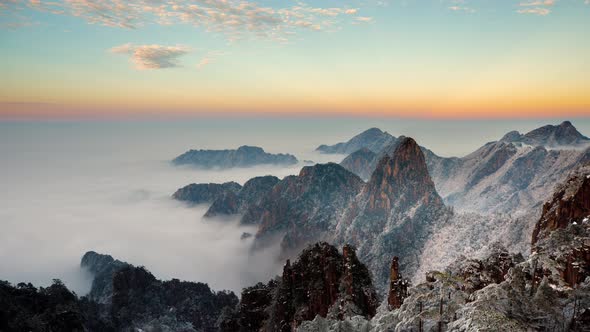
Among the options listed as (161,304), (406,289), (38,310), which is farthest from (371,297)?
(161,304)

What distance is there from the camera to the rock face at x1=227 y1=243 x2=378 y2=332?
60.0 m

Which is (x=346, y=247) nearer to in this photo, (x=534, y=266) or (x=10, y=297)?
(x=534, y=266)

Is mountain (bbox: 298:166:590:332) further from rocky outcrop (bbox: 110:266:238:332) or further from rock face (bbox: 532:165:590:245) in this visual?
rocky outcrop (bbox: 110:266:238:332)

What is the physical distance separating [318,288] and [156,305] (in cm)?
9735

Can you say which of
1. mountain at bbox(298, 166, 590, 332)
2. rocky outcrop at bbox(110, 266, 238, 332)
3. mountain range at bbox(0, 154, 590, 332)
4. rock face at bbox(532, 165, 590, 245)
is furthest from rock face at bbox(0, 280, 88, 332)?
rock face at bbox(532, 165, 590, 245)

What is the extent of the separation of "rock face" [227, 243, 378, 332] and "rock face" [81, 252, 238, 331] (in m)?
57.0

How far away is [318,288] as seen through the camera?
65.7m

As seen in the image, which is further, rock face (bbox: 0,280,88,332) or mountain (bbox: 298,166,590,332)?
rock face (bbox: 0,280,88,332)

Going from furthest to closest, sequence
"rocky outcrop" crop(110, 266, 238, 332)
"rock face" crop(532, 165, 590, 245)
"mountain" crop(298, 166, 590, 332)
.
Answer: "rocky outcrop" crop(110, 266, 238, 332) → "rock face" crop(532, 165, 590, 245) → "mountain" crop(298, 166, 590, 332)

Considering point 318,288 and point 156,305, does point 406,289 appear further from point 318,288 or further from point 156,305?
point 156,305

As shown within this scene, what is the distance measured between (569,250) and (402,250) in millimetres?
154047

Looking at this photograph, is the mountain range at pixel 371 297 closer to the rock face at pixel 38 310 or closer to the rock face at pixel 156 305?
the rock face at pixel 38 310

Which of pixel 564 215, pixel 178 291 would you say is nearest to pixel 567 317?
pixel 564 215

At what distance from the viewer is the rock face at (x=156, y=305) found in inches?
4860
